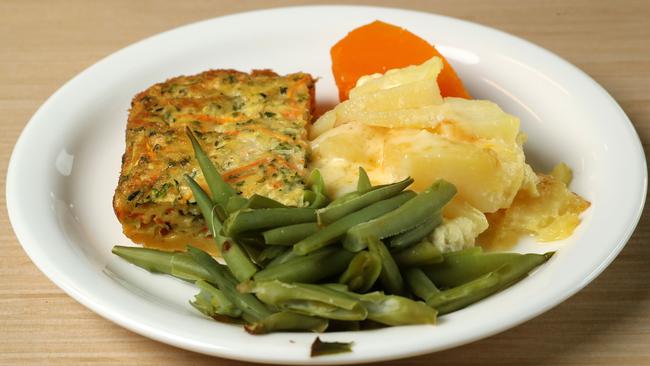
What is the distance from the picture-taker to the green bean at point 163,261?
145 inches

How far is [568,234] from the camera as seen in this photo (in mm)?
3957

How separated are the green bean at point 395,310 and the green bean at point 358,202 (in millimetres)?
375

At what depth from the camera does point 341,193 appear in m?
4.00

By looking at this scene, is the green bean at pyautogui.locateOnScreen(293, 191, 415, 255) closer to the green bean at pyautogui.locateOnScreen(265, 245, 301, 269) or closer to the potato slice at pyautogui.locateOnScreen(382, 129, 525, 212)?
the green bean at pyautogui.locateOnScreen(265, 245, 301, 269)

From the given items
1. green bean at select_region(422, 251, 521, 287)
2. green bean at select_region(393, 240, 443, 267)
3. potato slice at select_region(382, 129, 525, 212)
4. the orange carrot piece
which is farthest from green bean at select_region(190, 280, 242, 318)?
the orange carrot piece

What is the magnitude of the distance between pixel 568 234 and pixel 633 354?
58 cm

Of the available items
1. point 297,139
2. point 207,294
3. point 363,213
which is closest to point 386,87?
point 297,139

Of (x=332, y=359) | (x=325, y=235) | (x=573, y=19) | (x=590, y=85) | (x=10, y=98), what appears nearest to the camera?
(x=332, y=359)

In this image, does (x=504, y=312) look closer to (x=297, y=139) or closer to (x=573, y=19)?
(x=297, y=139)

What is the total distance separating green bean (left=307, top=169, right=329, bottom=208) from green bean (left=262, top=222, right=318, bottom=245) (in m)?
0.28

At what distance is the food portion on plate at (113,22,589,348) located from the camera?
11.4ft

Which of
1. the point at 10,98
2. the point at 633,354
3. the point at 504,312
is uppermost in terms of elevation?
the point at 504,312

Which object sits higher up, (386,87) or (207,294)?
(386,87)

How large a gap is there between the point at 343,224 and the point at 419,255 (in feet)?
1.06
